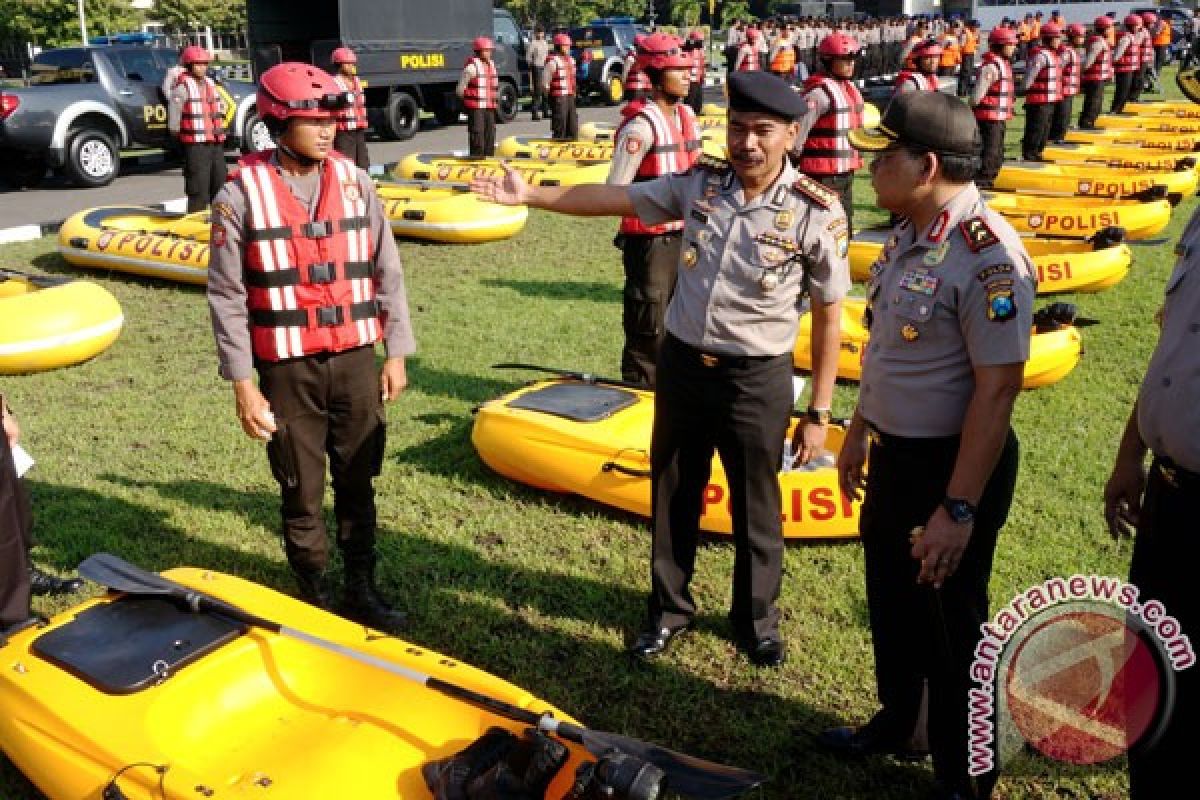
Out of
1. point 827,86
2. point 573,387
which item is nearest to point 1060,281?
point 827,86

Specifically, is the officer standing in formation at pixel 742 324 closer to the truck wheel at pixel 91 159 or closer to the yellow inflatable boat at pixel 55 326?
the yellow inflatable boat at pixel 55 326

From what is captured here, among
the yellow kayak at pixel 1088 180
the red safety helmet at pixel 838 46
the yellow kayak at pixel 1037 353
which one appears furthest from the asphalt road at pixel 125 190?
the yellow kayak at pixel 1088 180

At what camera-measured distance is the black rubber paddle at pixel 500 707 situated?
2209 millimetres

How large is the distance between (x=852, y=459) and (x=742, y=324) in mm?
554

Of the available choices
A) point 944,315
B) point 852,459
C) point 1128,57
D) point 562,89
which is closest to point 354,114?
point 562,89

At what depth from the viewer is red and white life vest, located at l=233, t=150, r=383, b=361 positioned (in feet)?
10.8

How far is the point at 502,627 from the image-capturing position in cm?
384

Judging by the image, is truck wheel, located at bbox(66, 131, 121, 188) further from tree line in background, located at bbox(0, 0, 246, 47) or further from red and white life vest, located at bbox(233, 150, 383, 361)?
tree line in background, located at bbox(0, 0, 246, 47)

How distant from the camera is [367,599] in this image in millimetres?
3840

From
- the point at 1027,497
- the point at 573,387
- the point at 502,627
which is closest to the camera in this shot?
the point at 502,627

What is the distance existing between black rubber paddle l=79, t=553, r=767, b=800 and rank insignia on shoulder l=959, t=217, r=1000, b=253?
134 centimetres

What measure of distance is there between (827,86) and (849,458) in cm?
511

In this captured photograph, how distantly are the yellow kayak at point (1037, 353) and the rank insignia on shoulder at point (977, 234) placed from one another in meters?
A: 3.35

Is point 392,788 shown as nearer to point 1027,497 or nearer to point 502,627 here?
point 502,627
